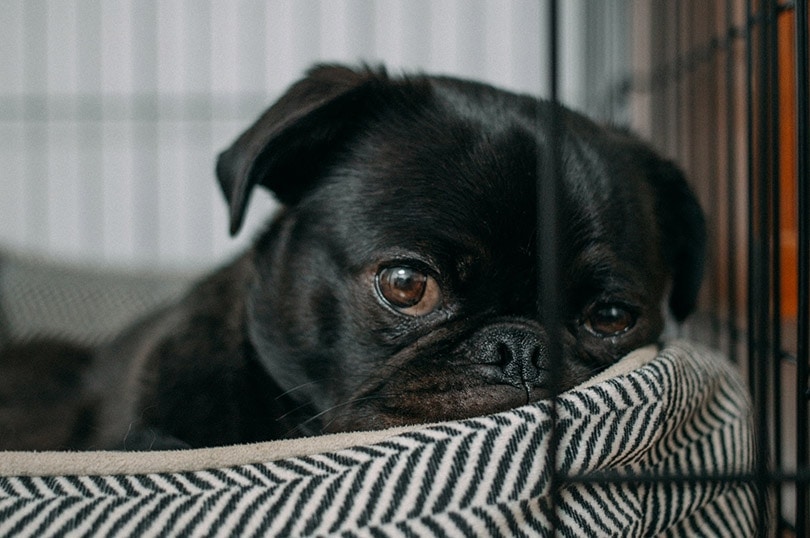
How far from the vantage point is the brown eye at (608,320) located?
1.13 m

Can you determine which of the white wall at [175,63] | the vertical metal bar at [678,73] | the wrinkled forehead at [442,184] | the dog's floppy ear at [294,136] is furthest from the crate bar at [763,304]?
the white wall at [175,63]

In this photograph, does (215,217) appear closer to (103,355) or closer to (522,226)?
(103,355)

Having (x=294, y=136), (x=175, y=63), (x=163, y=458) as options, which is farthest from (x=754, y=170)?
(x=175, y=63)

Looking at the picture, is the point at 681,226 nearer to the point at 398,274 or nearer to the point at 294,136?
the point at 398,274

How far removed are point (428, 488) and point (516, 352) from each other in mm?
284

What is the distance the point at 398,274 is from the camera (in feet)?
3.41

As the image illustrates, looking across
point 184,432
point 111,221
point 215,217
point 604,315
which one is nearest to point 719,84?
point 604,315

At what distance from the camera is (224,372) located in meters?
1.23

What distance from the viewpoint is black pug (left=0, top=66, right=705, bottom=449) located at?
100cm

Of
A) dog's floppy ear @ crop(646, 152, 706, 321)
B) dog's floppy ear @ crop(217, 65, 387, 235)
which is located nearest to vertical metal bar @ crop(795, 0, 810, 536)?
dog's floppy ear @ crop(646, 152, 706, 321)

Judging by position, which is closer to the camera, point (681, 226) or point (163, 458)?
point (163, 458)

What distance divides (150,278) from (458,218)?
175cm

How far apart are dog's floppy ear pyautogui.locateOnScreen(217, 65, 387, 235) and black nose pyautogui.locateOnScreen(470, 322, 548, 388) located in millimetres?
424

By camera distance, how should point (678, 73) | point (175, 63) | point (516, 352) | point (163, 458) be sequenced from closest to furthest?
point (163, 458), point (516, 352), point (678, 73), point (175, 63)
